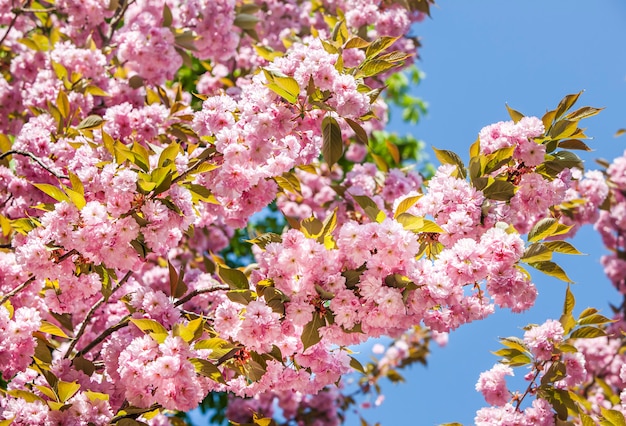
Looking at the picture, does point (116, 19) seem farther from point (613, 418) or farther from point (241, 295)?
point (613, 418)

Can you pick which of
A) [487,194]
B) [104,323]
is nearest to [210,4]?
[104,323]

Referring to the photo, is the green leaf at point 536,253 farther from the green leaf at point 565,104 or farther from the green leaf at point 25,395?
the green leaf at point 25,395

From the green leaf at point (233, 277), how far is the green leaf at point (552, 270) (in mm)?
1184

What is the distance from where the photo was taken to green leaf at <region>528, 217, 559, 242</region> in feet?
9.02

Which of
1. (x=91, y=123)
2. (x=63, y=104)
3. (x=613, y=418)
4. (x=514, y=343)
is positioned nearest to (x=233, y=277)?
(x=514, y=343)

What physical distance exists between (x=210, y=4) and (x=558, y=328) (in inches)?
128

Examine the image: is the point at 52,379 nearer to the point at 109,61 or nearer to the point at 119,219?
the point at 119,219

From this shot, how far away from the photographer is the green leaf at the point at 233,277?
2.62 meters

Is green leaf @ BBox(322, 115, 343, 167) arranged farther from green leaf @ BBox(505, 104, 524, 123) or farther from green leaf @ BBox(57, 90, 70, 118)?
green leaf @ BBox(57, 90, 70, 118)

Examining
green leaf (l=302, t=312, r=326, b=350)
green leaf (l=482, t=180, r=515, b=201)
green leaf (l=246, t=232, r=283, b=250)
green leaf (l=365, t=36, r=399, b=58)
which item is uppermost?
green leaf (l=365, t=36, r=399, b=58)

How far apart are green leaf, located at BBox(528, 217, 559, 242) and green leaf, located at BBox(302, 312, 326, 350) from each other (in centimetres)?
97

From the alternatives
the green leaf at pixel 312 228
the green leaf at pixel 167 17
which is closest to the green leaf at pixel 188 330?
the green leaf at pixel 312 228

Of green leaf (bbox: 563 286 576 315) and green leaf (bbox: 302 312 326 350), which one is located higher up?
green leaf (bbox: 563 286 576 315)

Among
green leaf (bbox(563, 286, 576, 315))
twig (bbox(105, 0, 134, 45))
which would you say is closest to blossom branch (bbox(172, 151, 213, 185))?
green leaf (bbox(563, 286, 576, 315))
